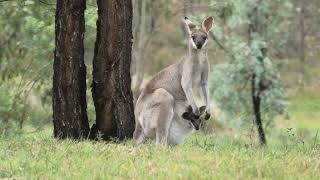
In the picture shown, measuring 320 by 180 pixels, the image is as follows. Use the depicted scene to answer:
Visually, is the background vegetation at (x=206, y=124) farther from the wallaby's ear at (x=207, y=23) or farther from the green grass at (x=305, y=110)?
the wallaby's ear at (x=207, y=23)

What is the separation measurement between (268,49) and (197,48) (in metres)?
13.2

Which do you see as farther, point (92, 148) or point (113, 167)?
point (92, 148)

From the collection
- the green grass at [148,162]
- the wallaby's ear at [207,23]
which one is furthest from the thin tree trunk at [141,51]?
the green grass at [148,162]

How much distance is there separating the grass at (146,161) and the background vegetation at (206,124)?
12 millimetres

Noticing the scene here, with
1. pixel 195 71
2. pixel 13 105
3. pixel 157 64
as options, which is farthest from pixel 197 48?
pixel 157 64

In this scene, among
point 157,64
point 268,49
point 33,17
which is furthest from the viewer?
point 157,64

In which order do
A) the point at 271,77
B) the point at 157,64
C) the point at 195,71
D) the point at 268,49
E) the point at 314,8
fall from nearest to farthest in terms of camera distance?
the point at 195,71
the point at 271,77
the point at 268,49
the point at 314,8
the point at 157,64

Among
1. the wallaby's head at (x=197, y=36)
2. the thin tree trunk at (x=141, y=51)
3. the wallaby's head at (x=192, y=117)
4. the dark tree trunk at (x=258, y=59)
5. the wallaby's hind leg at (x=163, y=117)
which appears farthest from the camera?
the thin tree trunk at (x=141, y=51)

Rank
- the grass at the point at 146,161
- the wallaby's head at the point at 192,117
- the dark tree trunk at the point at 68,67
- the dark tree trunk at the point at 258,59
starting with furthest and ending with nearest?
the dark tree trunk at the point at 258,59
the wallaby's head at the point at 192,117
the dark tree trunk at the point at 68,67
the grass at the point at 146,161

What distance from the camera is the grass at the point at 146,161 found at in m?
7.87

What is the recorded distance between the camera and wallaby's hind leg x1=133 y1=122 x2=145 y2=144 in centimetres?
1071

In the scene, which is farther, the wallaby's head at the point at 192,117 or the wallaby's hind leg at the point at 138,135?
the wallaby's head at the point at 192,117

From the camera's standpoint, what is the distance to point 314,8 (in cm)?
3394

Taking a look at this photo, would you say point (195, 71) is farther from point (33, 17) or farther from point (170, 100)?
point (33, 17)
